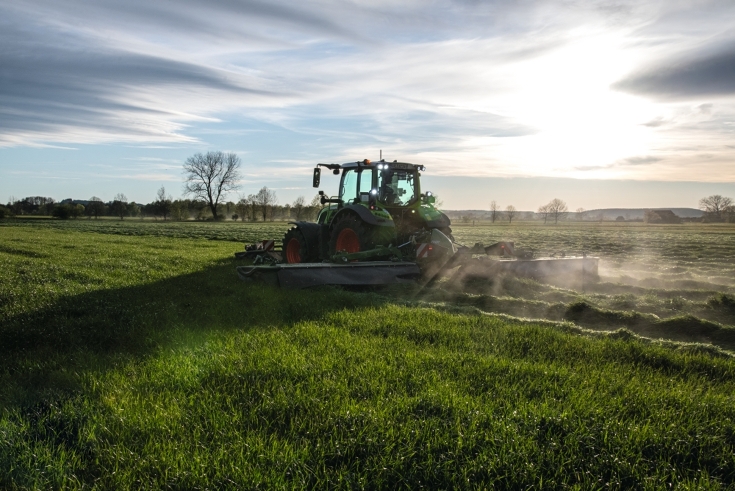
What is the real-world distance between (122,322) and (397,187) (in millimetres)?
6468

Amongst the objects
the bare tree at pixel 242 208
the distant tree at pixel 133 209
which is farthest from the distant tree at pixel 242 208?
the distant tree at pixel 133 209

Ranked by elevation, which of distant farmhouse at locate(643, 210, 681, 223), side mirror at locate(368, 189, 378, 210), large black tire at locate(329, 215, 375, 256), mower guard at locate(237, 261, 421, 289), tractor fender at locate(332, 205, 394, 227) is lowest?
mower guard at locate(237, 261, 421, 289)

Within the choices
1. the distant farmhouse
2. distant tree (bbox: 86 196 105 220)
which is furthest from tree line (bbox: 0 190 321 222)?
the distant farmhouse

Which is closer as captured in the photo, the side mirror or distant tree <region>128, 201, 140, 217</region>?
the side mirror

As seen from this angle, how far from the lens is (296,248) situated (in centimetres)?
1178

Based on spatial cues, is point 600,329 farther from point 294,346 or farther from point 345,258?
point 345,258

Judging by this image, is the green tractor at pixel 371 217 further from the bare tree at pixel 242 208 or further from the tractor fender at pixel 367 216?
the bare tree at pixel 242 208

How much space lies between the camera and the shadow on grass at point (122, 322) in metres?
3.97

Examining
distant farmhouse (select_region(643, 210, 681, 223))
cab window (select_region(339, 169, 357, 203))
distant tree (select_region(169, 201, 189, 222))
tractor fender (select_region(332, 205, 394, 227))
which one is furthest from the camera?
distant farmhouse (select_region(643, 210, 681, 223))

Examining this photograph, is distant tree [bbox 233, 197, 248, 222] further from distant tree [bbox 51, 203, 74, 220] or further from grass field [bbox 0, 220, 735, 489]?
grass field [bbox 0, 220, 735, 489]

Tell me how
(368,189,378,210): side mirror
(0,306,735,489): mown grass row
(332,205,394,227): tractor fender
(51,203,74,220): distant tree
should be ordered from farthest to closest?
(51,203,74,220): distant tree
(368,189,378,210): side mirror
(332,205,394,227): tractor fender
(0,306,735,489): mown grass row

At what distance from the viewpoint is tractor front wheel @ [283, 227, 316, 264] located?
11031 mm

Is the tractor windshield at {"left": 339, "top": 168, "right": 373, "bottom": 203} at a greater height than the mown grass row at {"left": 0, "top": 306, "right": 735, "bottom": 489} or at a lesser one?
greater

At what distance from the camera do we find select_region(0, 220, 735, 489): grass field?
265 cm
